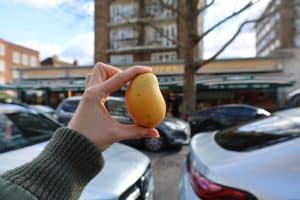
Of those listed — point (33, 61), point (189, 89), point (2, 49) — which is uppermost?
point (2, 49)

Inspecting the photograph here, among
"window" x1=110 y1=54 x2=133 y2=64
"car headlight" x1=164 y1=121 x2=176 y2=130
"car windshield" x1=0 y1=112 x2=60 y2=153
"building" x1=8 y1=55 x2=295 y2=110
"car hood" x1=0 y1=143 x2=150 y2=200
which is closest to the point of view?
"car hood" x1=0 y1=143 x2=150 y2=200

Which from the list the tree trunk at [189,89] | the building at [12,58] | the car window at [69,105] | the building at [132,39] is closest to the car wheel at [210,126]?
the tree trunk at [189,89]

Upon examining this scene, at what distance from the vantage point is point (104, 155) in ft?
10.4

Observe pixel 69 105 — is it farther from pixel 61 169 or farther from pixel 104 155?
pixel 61 169


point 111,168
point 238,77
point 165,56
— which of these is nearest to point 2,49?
point 165,56

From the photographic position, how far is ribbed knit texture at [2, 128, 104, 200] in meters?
1.01

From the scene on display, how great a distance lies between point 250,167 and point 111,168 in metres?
1.07

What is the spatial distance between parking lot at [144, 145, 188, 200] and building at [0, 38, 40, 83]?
175 feet

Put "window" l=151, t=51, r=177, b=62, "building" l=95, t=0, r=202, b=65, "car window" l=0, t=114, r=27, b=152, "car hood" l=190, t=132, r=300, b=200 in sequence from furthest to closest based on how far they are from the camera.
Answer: "building" l=95, t=0, r=202, b=65, "window" l=151, t=51, r=177, b=62, "car window" l=0, t=114, r=27, b=152, "car hood" l=190, t=132, r=300, b=200

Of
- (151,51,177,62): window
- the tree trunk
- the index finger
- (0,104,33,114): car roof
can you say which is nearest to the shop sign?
the tree trunk

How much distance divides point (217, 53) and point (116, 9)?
53.9ft

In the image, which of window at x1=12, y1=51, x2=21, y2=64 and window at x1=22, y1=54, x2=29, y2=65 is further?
window at x1=22, y1=54, x2=29, y2=65

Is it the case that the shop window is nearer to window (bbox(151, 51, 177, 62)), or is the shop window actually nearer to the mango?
window (bbox(151, 51, 177, 62))

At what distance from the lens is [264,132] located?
2.95 metres
